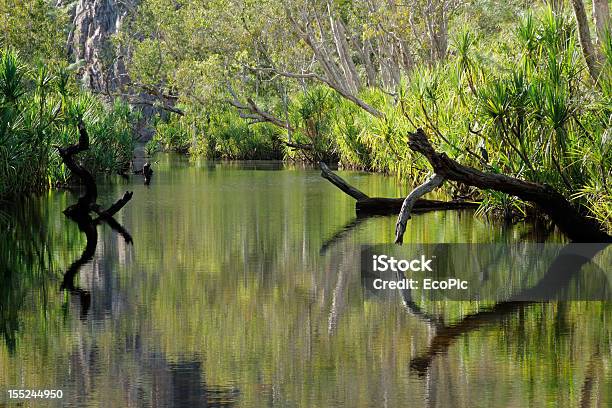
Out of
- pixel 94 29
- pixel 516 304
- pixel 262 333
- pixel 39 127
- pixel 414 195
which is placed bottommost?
pixel 262 333

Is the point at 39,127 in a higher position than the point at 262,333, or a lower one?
higher

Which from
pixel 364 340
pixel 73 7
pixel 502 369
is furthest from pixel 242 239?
pixel 73 7

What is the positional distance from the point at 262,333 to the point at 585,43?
26.5 feet

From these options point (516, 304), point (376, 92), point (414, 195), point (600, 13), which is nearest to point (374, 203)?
point (600, 13)

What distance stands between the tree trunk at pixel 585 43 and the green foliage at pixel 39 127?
32.0 feet

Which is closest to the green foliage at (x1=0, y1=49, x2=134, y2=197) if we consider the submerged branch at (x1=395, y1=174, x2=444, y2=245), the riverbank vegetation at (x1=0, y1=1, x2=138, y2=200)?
the riverbank vegetation at (x1=0, y1=1, x2=138, y2=200)

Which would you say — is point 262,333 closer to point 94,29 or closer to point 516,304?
point 516,304

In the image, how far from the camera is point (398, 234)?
45.3ft

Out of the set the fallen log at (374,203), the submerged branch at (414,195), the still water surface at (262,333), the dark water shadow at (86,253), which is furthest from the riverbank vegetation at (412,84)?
the dark water shadow at (86,253)

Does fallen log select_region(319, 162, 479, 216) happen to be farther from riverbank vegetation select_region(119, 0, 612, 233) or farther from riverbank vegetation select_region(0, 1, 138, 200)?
riverbank vegetation select_region(0, 1, 138, 200)

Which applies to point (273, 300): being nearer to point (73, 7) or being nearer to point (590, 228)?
point (590, 228)

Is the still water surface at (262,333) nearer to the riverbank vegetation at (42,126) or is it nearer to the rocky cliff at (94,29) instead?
the riverbank vegetation at (42,126)

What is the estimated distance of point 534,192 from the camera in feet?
44.9

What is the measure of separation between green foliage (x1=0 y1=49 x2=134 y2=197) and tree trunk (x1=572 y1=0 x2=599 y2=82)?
32.0ft
